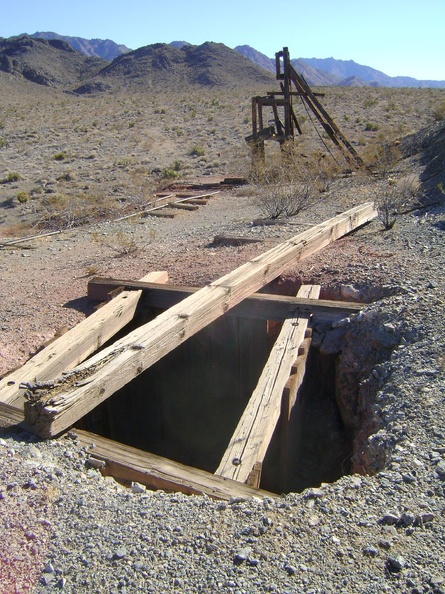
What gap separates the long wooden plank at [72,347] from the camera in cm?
420

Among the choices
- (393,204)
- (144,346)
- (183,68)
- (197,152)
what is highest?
(183,68)

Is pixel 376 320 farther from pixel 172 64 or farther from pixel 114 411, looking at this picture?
pixel 172 64

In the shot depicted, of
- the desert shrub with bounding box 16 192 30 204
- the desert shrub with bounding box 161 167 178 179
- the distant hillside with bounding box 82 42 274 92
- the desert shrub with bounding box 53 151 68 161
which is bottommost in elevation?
the desert shrub with bounding box 16 192 30 204

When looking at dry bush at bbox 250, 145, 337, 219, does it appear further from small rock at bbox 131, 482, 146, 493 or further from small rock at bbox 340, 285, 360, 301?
small rock at bbox 131, 482, 146, 493

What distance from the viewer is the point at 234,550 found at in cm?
259

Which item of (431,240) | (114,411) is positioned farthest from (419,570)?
(431,240)

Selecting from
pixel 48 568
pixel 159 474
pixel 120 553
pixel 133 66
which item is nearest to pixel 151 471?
→ pixel 159 474

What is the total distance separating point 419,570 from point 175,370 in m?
4.36

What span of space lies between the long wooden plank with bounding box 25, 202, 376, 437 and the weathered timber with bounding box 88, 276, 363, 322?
201 mm

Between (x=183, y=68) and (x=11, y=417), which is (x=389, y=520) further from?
(x=183, y=68)

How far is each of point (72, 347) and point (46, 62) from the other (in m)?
77.5

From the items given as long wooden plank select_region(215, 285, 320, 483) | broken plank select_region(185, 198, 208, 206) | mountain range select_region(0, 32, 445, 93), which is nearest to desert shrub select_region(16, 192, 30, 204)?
broken plank select_region(185, 198, 208, 206)

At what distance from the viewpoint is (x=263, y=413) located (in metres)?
4.00

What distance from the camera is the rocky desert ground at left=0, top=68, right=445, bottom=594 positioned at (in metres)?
2.51
